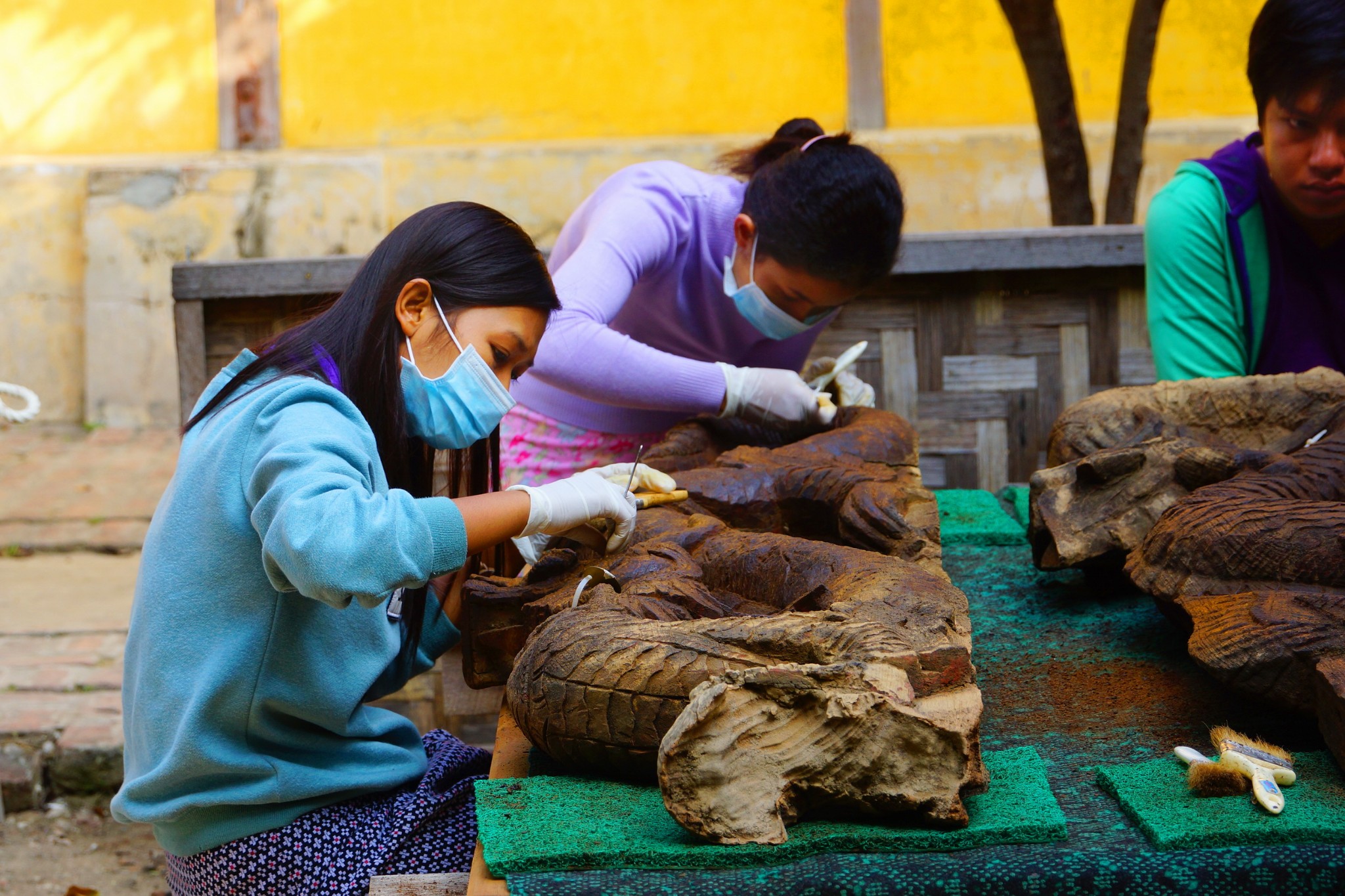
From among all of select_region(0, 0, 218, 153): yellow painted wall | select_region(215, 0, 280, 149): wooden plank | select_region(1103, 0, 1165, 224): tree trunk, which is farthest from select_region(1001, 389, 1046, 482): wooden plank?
select_region(0, 0, 218, 153): yellow painted wall

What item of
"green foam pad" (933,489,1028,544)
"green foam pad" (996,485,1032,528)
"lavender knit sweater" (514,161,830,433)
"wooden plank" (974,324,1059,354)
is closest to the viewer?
"lavender knit sweater" (514,161,830,433)

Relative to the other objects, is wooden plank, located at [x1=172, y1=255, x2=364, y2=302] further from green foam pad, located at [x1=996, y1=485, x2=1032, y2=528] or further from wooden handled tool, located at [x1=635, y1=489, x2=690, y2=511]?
green foam pad, located at [x1=996, y1=485, x2=1032, y2=528]

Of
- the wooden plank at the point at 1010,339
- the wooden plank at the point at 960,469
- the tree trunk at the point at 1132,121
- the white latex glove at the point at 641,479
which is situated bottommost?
the wooden plank at the point at 960,469

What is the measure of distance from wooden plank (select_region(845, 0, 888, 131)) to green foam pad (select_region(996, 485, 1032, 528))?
12.6ft

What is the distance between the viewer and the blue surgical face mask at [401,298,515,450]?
5.65ft

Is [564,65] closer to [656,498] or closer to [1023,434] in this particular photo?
[1023,434]

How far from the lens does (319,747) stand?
5.48ft

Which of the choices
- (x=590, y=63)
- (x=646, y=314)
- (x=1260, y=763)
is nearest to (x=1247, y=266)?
(x=646, y=314)

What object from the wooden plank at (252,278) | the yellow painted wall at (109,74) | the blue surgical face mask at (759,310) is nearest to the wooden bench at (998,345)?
the wooden plank at (252,278)

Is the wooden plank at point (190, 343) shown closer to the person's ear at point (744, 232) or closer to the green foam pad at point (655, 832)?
the person's ear at point (744, 232)

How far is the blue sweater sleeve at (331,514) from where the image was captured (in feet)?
4.50

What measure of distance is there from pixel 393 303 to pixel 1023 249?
2317 mm

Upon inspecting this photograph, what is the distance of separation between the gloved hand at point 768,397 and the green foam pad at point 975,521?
390mm

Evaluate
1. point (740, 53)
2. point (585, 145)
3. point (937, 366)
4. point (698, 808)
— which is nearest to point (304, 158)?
point (585, 145)
